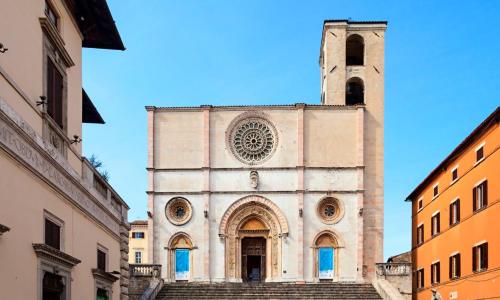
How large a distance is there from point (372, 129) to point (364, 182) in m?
3.64

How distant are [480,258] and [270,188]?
1741 cm

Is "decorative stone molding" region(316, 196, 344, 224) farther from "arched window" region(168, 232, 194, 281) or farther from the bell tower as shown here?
"arched window" region(168, 232, 194, 281)

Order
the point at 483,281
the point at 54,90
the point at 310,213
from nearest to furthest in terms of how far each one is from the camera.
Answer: the point at 54,90, the point at 483,281, the point at 310,213

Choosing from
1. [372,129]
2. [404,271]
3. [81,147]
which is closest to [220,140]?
[372,129]

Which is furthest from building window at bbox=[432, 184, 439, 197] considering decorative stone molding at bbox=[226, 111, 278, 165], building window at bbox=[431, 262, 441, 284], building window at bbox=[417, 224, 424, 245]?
decorative stone molding at bbox=[226, 111, 278, 165]

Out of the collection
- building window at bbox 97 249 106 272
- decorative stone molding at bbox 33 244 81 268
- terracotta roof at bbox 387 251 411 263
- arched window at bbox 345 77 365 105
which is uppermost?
arched window at bbox 345 77 365 105

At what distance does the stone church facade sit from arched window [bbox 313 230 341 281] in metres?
0.06

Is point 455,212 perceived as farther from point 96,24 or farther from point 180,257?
point 96,24

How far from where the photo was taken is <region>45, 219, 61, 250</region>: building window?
36.2 feet

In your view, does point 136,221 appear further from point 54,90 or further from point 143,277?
point 54,90

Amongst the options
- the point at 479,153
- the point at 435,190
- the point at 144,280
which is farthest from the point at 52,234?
the point at 435,190

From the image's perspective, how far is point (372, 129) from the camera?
132 ft

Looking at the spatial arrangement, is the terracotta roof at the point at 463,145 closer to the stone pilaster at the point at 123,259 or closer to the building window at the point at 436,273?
the building window at the point at 436,273

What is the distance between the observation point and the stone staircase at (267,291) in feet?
114
